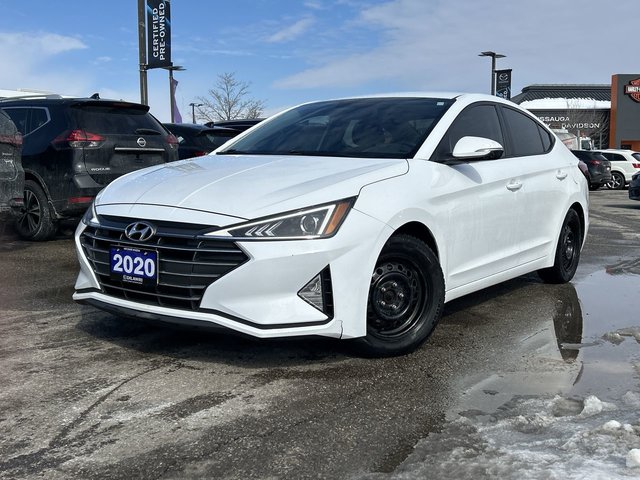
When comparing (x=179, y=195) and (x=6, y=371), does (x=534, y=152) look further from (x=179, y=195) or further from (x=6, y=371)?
(x=6, y=371)

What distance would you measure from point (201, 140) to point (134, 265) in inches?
258

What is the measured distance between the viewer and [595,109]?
160 ft

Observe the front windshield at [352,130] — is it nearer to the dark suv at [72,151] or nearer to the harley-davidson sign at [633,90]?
the dark suv at [72,151]

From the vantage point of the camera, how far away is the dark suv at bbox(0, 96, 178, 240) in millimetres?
7082

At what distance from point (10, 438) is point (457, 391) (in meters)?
2.00

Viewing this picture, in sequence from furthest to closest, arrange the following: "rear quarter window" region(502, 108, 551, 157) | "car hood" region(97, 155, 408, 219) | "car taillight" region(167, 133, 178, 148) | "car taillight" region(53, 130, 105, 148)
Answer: "car taillight" region(167, 133, 178, 148), "car taillight" region(53, 130, 105, 148), "rear quarter window" region(502, 108, 551, 157), "car hood" region(97, 155, 408, 219)

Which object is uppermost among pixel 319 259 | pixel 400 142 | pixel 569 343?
pixel 400 142

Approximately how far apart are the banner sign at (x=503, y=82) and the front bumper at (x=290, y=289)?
26.8 metres

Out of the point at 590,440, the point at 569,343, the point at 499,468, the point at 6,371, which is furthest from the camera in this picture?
the point at 569,343

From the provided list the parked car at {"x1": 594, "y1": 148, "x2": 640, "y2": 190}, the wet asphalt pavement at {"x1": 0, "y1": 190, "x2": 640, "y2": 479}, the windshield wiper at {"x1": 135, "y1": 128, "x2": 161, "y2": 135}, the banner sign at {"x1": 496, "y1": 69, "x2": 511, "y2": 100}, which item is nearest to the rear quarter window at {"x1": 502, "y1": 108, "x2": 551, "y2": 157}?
the wet asphalt pavement at {"x1": 0, "y1": 190, "x2": 640, "y2": 479}

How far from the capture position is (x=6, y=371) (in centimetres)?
348

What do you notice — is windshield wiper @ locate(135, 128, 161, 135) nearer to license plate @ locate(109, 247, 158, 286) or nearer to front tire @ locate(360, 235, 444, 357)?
license plate @ locate(109, 247, 158, 286)

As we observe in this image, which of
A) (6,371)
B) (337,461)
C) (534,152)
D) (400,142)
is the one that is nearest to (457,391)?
(337,461)

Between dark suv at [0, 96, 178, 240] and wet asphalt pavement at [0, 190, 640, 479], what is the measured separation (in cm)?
223
